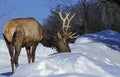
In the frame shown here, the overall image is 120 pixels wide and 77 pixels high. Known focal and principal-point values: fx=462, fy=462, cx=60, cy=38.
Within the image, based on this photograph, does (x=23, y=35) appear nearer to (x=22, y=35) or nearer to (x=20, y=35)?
(x=22, y=35)

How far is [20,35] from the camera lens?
14461mm

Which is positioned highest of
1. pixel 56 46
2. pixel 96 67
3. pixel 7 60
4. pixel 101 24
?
pixel 96 67

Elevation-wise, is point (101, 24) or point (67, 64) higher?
point (67, 64)

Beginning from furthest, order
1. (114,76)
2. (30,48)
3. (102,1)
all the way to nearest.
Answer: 1. (102,1)
2. (30,48)
3. (114,76)

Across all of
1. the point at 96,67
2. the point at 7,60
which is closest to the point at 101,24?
the point at 7,60

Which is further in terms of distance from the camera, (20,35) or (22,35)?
(22,35)

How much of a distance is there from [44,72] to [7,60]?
1651 centimetres

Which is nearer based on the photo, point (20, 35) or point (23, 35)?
point (20, 35)

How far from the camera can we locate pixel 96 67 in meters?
7.80

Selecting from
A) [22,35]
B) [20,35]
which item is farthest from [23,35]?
[20,35]

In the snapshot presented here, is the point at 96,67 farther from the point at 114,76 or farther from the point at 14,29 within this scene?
the point at 14,29

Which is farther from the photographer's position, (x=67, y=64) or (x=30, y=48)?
(x=30, y=48)

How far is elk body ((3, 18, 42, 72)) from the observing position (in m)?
14.3

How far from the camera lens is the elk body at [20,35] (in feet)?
46.9
